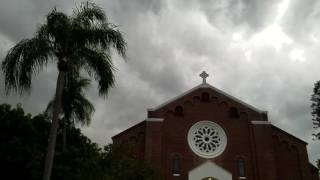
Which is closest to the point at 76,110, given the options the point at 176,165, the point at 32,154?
the point at 32,154

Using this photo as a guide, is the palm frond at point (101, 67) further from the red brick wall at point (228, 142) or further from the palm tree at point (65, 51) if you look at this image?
the red brick wall at point (228, 142)

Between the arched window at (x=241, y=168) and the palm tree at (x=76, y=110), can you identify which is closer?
the palm tree at (x=76, y=110)

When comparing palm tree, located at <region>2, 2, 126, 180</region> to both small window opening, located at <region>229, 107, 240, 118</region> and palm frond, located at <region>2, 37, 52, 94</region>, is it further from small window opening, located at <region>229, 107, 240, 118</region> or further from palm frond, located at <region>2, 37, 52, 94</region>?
small window opening, located at <region>229, 107, 240, 118</region>

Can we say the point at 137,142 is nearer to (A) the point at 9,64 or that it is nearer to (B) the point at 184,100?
(B) the point at 184,100

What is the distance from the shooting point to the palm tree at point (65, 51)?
1642 cm

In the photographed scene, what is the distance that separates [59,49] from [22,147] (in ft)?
49.2

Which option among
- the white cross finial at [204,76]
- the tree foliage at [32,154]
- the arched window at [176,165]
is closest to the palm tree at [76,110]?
the tree foliage at [32,154]

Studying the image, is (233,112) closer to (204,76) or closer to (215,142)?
(215,142)

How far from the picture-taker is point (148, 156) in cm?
4078

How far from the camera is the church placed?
135 feet

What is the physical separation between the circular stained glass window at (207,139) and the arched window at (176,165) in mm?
1725

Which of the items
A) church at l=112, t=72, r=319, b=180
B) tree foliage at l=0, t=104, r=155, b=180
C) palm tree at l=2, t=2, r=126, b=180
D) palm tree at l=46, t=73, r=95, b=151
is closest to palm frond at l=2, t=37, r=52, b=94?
palm tree at l=2, t=2, r=126, b=180

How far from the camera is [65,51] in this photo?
16.9 meters

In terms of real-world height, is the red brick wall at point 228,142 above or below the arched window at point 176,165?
above
